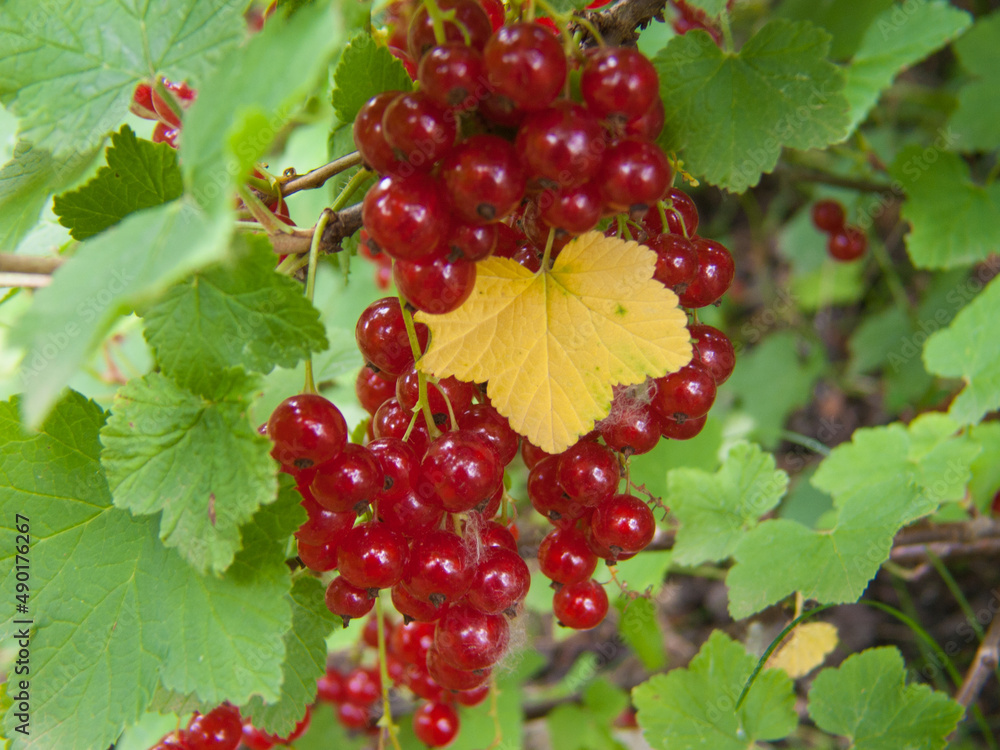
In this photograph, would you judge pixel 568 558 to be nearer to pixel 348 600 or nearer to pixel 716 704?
pixel 348 600

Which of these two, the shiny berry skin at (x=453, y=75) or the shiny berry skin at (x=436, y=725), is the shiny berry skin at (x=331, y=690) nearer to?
the shiny berry skin at (x=436, y=725)

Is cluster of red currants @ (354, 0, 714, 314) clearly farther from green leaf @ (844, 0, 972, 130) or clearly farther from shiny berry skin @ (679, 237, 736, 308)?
green leaf @ (844, 0, 972, 130)

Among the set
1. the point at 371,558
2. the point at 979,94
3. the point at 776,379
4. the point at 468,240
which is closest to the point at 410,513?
the point at 371,558

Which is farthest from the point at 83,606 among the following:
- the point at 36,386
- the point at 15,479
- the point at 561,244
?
the point at 561,244

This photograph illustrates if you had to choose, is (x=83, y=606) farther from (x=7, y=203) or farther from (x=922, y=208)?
(x=922, y=208)

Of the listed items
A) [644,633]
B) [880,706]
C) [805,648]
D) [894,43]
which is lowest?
[644,633]
